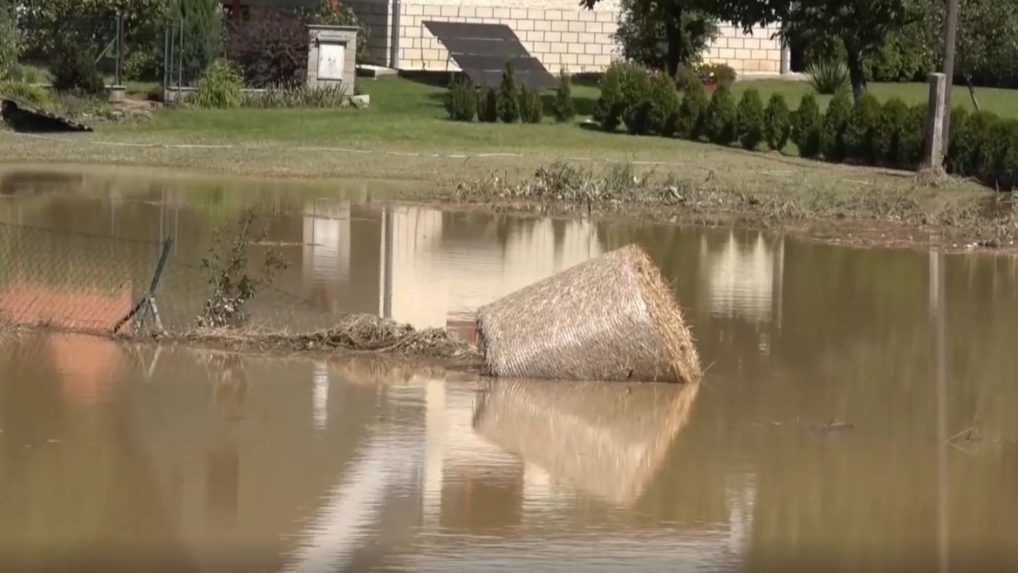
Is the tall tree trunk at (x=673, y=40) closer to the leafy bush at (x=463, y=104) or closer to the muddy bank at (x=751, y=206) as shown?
the leafy bush at (x=463, y=104)

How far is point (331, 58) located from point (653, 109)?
27.6 ft

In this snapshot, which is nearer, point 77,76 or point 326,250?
point 326,250

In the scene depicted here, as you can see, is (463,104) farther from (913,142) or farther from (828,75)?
(828,75)

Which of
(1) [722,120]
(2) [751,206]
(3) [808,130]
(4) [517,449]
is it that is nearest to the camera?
(4) [517,449]

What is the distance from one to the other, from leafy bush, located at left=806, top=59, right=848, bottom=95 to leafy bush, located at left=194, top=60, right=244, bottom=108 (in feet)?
53.7

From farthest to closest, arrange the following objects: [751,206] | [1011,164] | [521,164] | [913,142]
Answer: [913,142] < [1011,164] < [521,164] < [751,206]

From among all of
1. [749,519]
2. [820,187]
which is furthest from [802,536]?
[820,187]

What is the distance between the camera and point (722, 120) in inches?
1433

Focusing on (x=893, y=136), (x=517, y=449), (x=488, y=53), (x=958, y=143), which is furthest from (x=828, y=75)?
(x=517, y=449)

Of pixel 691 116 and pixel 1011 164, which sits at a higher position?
pixel 691 116

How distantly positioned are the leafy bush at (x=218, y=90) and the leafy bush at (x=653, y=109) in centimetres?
806

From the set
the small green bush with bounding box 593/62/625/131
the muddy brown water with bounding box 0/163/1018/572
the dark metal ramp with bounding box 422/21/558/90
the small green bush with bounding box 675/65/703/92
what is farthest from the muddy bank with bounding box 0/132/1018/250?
the dark metal ramp with bounding box 422/21/558/90

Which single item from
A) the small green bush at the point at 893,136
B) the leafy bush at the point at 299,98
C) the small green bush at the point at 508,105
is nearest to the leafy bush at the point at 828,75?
the small green bush at the point at 508,105

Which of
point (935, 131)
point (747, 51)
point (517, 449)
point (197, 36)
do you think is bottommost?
point (517, 449)
